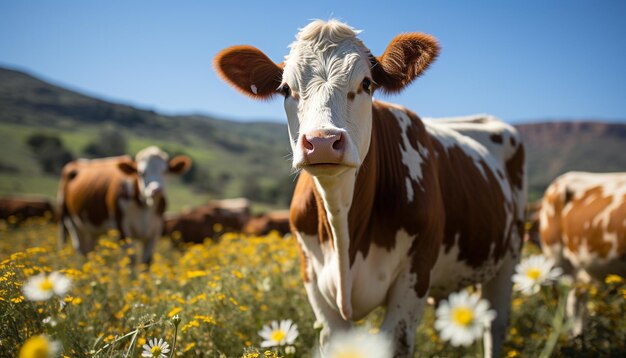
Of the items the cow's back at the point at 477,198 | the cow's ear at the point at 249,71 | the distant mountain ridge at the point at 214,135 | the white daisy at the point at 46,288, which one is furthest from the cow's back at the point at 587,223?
the distant mountain ridge at the point at 214,135

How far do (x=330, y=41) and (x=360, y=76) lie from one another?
0.31 m

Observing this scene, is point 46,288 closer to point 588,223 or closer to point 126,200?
point 588,223

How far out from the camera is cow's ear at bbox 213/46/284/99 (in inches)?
121

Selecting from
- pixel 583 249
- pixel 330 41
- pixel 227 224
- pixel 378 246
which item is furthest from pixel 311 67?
pixel 227 224

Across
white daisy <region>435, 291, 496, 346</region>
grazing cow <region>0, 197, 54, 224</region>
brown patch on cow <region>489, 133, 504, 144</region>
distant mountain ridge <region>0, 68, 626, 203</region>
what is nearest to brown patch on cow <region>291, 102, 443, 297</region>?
white daisy <region>435, 291, 496, 346</region>

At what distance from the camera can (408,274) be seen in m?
3.05

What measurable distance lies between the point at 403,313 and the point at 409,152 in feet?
3.76

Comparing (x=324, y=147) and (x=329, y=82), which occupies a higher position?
(x=329, y=82)

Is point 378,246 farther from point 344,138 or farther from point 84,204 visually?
point 84,204

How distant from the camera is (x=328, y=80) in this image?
8.37 ft

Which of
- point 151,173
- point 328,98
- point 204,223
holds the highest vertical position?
point 328,98

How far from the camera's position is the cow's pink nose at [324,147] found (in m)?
2.15

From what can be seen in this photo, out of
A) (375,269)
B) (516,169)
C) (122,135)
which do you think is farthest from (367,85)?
(122,135)

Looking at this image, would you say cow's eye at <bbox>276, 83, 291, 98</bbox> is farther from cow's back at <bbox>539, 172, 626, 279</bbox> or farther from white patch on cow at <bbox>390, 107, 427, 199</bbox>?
cow's back at <bbox>539, 172, 626, 279</bbox>
